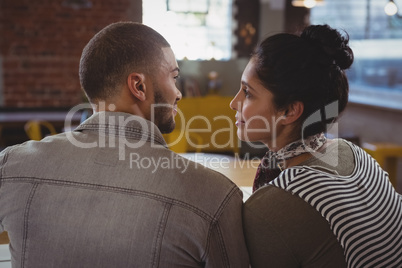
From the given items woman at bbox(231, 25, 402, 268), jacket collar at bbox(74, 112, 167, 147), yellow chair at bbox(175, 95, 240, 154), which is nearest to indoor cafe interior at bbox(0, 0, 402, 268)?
yellow chair at bbox(175, 95, 240, 154)

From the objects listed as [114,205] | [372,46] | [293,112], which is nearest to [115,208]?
[114,205]

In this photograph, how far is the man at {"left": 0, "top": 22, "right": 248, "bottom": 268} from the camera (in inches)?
36.7

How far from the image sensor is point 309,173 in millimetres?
1084

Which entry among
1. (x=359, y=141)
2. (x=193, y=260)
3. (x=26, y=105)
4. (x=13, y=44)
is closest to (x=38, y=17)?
(x=13, y=44)

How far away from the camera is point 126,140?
40.2 inches

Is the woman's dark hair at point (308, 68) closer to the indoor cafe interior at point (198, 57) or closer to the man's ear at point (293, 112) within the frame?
the man's ear at point (293, 112)

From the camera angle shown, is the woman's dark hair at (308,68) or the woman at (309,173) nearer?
the woman at (309,173)

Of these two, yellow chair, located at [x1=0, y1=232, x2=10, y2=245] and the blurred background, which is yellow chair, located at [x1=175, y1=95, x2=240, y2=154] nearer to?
the blurred background

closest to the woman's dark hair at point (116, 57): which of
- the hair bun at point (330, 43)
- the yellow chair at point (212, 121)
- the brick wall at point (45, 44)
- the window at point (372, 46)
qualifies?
the hair bun at point (330, 43)

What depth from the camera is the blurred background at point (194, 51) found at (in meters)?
5.50

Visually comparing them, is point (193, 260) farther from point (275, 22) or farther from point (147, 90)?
point (275, 22)

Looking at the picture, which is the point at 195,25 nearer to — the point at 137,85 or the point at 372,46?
the point at 372,46

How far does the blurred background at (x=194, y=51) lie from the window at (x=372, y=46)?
0.04ft

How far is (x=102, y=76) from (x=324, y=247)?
0.71m
